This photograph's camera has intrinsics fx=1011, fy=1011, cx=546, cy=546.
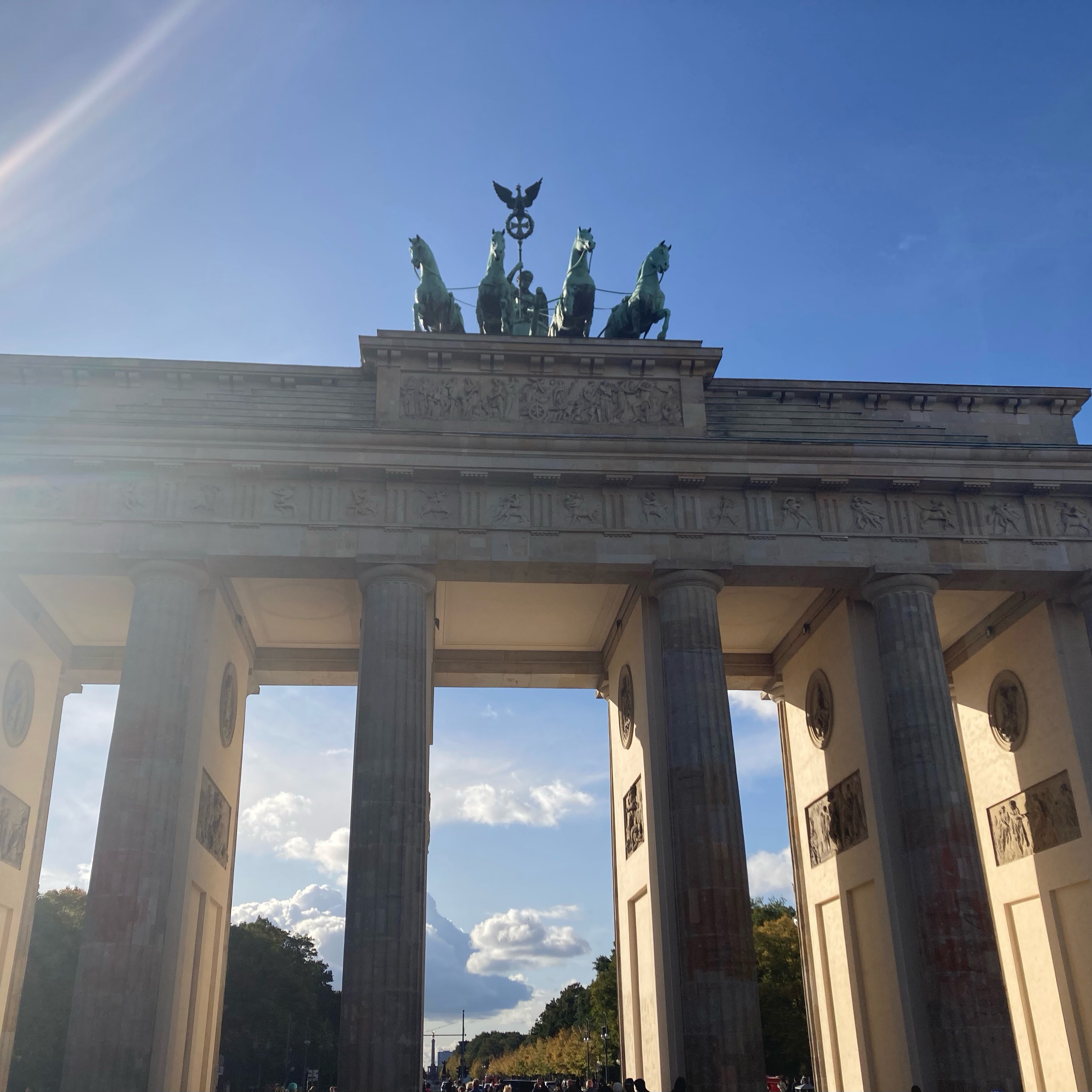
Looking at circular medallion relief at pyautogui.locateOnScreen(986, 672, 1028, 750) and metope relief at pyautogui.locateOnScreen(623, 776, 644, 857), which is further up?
circular medallion relief at pyautogui.locateOnScreen(986, 672, 1028, 750)

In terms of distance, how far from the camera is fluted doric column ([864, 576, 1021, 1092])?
19.2m

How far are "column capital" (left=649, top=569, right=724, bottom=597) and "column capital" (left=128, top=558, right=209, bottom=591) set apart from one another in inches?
399

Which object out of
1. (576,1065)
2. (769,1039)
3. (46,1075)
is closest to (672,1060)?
(46,1075)

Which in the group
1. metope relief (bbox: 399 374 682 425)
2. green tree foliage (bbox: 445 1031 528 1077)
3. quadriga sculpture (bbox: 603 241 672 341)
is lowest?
green tree foliage (bbox: 445 1031 528 1077)

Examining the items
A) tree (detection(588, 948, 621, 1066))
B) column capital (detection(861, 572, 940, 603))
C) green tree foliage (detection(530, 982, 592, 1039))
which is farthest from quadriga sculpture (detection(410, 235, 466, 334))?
green tree foliage (detection(530, 982, 592, 1039))

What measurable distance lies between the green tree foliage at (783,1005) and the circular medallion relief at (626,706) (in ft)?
88.0

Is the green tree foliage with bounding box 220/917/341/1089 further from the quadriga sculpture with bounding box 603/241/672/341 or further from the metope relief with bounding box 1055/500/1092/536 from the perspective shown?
the metope relief with bounding box 1055/500/1092/536

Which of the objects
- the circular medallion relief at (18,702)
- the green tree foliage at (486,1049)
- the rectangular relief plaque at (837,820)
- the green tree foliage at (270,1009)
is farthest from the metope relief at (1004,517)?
the green tree foliage at (486,1049)

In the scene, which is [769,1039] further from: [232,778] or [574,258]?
[574,258]

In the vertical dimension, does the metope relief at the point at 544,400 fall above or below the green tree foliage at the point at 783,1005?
above

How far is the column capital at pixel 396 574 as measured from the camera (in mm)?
22000

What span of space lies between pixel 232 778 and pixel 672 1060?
12966 mm

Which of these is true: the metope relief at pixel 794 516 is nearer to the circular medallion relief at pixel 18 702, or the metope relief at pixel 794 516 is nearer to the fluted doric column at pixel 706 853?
the fluted doric column at pixel 706 853

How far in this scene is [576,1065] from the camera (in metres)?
81.6
